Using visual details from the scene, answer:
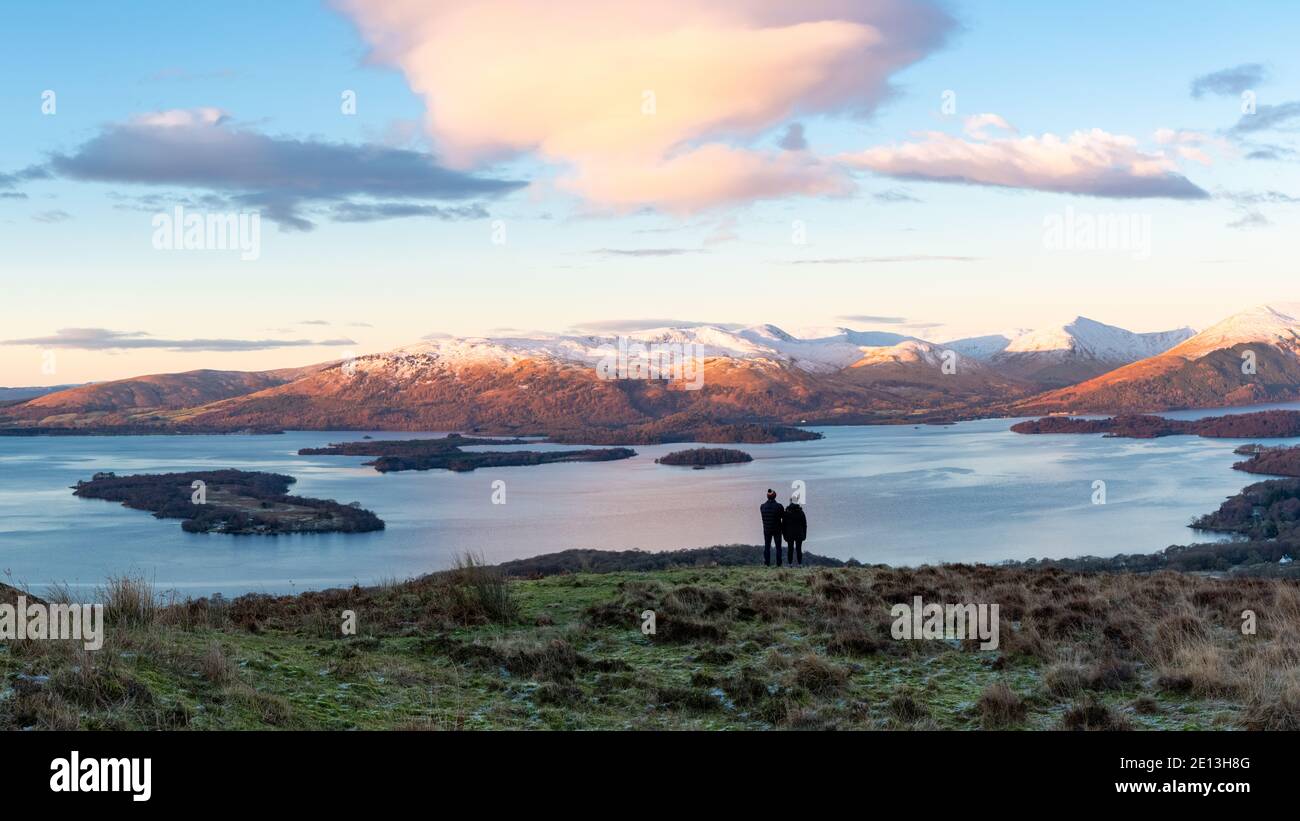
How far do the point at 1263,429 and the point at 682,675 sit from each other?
225519 mm

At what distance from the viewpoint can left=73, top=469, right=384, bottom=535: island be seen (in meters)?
91.1

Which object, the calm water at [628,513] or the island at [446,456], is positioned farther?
the island at [446,456]

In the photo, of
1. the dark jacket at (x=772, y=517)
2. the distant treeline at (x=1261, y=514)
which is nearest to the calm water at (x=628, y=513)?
the distant treeline at (x=1261, y=514)

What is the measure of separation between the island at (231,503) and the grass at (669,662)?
3011 inches

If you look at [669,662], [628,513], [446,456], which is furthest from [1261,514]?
[446,456]

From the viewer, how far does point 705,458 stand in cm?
16838

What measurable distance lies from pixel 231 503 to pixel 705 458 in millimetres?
85452

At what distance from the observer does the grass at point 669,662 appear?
26.7ft

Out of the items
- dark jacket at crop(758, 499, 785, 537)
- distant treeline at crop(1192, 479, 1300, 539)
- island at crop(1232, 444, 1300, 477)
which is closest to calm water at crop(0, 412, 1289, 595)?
distant treeline at crop(1192, 479, 1300, 539)

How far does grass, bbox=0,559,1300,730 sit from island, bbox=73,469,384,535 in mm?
→ 76487

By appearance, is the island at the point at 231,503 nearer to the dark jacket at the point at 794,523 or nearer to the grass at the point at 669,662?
the dark jacket at the point at 794,523
